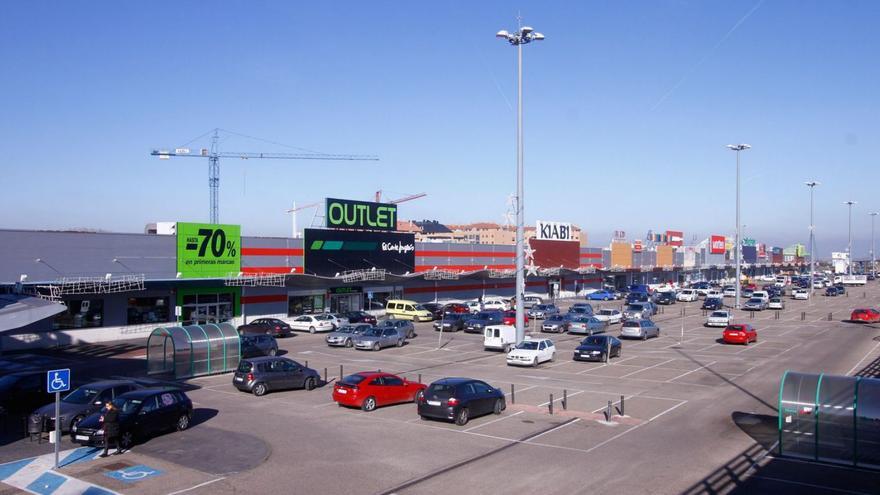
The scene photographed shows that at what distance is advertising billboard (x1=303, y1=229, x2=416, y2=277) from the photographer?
5344cm

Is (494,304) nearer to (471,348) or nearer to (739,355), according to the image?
(471,348)

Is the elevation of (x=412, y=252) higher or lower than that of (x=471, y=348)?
higher

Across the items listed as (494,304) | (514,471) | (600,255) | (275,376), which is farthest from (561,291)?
(514,471)

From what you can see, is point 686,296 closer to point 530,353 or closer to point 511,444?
point 530,353

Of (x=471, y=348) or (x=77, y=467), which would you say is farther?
(x=471, y=348)

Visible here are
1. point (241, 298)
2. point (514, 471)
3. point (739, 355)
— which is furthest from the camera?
point (241, 298)

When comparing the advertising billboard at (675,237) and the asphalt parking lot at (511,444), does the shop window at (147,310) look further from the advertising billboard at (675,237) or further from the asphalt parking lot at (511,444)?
the advertising billboard at (675,237)

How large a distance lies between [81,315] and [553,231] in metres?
55.4

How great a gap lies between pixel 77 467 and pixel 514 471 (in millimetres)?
9916

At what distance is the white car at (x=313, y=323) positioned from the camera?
157ft

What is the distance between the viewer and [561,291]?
8906cm

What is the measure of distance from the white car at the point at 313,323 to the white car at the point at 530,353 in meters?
18.1

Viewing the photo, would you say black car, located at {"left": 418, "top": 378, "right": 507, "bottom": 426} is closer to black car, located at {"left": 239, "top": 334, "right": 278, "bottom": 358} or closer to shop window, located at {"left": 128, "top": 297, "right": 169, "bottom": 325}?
black car, located at {"left": 239, "top": 334, "right": 278, "bottom": 358}

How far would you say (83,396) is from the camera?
20.1 m
